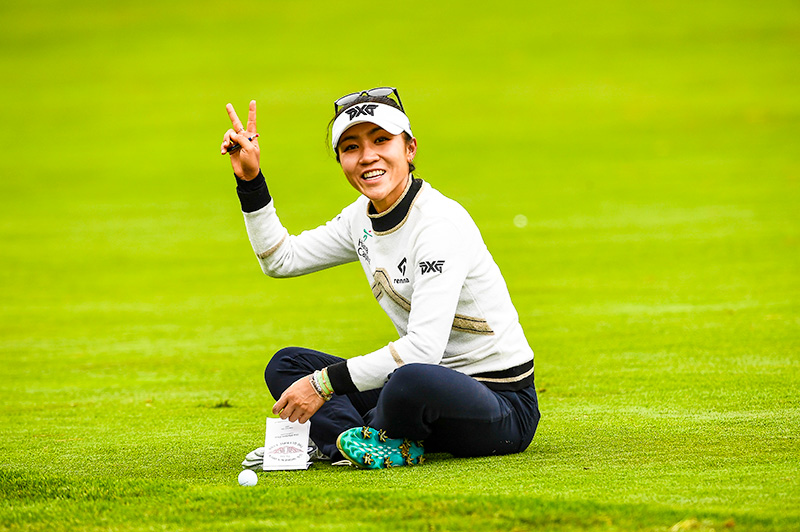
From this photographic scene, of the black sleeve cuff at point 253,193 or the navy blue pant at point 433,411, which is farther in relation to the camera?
the black sleeve cuff at point 253,193

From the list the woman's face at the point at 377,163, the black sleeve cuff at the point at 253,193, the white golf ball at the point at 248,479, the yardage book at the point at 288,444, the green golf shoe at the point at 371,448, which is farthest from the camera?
the black sleeve cuff at the point at 253,193

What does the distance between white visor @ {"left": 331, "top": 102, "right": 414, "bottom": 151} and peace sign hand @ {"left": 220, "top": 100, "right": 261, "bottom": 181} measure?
459 mm

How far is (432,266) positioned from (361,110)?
2.34 ft

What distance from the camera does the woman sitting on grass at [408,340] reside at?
13.8 ft

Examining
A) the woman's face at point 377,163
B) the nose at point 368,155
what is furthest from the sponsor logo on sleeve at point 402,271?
the nose at point 368,155

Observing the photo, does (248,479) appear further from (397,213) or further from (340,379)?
(397,213)

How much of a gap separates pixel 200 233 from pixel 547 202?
20.5ft

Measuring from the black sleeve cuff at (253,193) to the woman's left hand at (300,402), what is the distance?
991mm

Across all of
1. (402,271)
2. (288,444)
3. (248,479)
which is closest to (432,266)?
(402,271)

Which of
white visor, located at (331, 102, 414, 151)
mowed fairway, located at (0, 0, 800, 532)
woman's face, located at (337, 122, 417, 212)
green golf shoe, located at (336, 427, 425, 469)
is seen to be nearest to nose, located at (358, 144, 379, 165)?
woman's face, located at (337, 122, 417, 212)

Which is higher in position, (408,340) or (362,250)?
(362,250)

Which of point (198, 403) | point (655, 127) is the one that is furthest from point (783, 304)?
point (655, 127)

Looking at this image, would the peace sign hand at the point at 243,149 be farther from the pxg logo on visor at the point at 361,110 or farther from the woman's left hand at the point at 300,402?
the woman's left hand at the point at 300,402

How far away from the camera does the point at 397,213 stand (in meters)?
4.48
